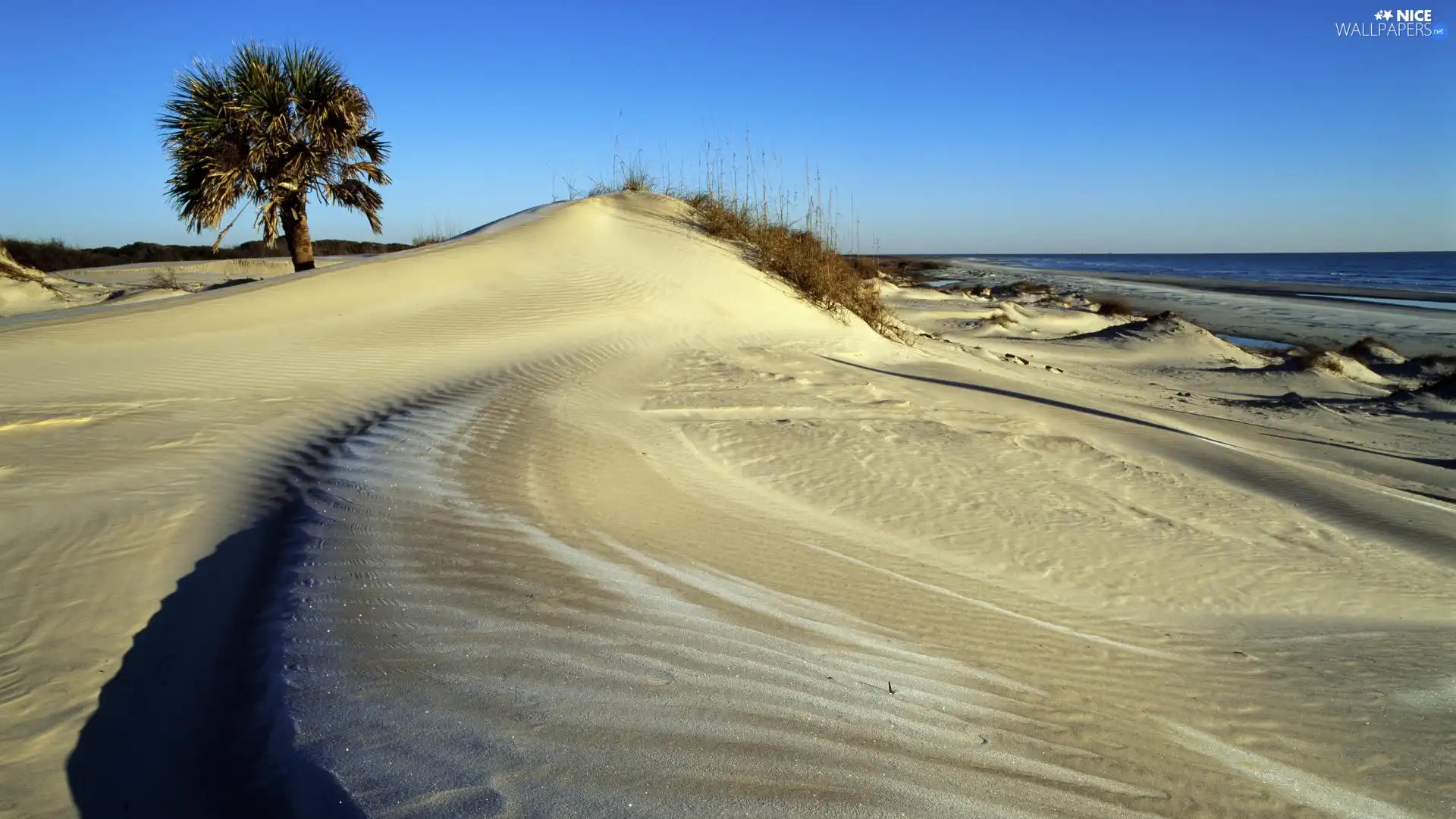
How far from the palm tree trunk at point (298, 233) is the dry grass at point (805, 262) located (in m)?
7.53

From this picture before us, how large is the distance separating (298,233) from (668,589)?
15283 mm

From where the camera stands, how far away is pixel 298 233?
52.5ft

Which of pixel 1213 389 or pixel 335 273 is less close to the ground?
pixel 335 273

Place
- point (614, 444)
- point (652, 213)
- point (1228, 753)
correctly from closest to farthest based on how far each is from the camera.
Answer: point (1228, 753)
point (614, 444)
point (652, 213)

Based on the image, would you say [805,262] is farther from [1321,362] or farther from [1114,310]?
[1114,310]

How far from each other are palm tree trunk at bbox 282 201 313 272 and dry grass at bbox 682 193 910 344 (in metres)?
7.53

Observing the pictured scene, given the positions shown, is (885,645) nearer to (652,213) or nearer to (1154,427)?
(1154,427)

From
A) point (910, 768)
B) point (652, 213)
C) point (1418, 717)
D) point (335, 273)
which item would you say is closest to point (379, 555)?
point (910, 768)

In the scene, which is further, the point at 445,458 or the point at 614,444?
the point at 614,444

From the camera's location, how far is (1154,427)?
29.1 ft

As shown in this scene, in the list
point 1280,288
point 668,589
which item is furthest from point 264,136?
point 1280,288

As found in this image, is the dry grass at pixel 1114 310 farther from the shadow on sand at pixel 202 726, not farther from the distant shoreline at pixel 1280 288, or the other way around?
the shadow on sand at pixel 202 726

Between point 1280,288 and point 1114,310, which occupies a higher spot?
point 1280,288

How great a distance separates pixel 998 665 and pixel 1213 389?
535 inches
